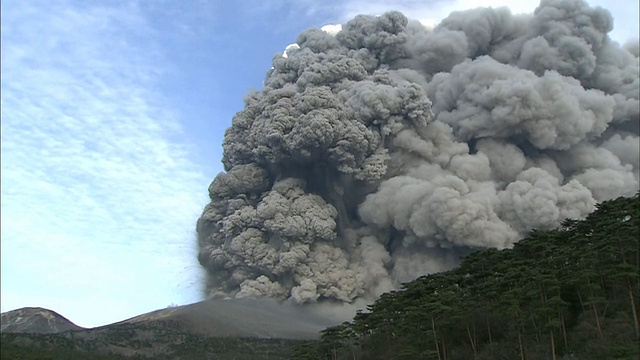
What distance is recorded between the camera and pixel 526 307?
121 ft

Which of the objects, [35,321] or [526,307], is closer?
[526,307]

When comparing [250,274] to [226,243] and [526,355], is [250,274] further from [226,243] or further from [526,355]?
[526,355]

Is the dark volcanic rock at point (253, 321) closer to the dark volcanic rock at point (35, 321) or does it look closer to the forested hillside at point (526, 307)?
the dark volcanic rock at point (35, 321)

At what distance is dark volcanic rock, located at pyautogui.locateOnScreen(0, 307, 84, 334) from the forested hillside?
44.3m

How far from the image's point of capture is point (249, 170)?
3002 inches

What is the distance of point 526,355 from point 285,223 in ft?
121

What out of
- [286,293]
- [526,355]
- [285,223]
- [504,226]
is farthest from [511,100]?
[526,355]

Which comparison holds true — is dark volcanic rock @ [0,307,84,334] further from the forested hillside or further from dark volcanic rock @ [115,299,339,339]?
the forested hillside

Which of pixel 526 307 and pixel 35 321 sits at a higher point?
pixel 35 321

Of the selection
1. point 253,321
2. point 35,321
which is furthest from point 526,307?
point 35,321

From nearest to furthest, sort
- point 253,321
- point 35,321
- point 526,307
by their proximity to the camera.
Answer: point 526,307 → point 253,321 → point 35,321

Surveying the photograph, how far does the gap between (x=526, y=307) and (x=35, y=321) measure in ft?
207

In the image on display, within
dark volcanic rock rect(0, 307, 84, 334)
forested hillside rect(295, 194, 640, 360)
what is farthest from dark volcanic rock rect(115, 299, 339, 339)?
forested hillside rect(295, 194, 640, 360)

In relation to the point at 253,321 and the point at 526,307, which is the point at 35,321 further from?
the point at 526,307
